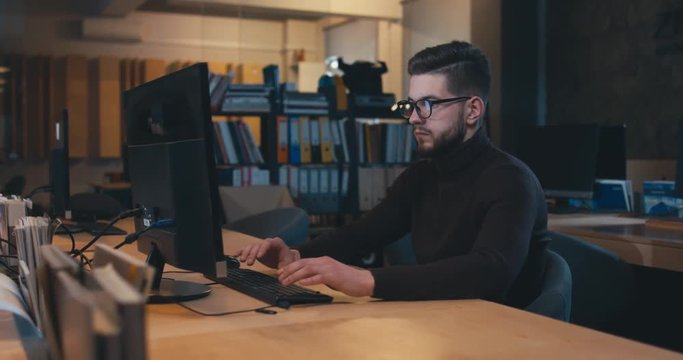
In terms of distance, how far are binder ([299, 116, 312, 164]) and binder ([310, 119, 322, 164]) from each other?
0.02 meters

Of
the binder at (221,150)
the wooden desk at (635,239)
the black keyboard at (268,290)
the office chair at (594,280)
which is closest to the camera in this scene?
the black keyboard at (268,290)

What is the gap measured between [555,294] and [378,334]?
671 millimetres

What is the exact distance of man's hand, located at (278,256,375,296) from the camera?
5.34ft

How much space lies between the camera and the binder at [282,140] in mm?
5320

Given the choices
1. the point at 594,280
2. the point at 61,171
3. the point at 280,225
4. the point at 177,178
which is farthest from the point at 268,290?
the point at 61,171

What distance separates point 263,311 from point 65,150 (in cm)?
195

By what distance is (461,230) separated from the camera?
2.04 m

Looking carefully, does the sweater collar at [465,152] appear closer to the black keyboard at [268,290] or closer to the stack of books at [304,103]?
the black keyboard at [268,290]

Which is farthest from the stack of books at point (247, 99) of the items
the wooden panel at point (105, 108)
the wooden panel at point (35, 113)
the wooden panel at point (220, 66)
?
the wooden panel at point (35, 113)

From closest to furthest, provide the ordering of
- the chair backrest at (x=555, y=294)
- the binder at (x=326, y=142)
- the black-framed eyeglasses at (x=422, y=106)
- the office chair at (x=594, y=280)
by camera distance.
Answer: the chair backrest at (x=555, y=294), the black-framed eyeglasses at (x=422, y=106), the office chair at (x=594, y=280), the binder at (x=326, y=142)

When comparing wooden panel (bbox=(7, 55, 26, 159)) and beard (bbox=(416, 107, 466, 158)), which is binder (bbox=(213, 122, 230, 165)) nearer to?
beard (bbox=(416, 107, 466, 158))

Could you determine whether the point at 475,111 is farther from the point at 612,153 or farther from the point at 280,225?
the point at 612,153

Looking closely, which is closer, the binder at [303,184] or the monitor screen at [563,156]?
the monitor screen at [563,156]

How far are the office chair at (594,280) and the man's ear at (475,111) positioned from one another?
0.71 meters
